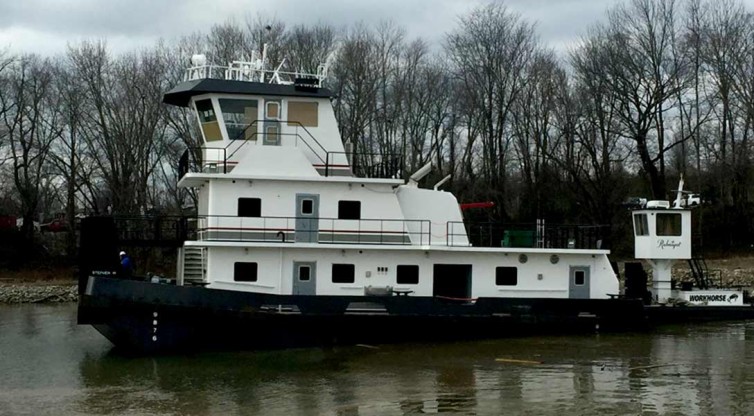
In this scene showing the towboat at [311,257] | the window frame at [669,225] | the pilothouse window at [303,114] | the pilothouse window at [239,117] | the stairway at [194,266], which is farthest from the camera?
the window frame at [669,225]

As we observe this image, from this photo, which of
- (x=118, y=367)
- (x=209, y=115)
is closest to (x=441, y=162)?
(x=209, y=115)

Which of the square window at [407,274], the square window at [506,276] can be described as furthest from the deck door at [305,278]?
the square window at [506,276]

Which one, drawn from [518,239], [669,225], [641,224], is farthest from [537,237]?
Answer: [669,225]

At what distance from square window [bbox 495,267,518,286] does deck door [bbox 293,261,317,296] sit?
13.2 feet

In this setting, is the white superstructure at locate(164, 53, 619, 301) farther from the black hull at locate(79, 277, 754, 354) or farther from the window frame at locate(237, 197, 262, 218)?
the black hull at locate(79, 277, 754, 354)

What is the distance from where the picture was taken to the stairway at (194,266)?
58.5ft

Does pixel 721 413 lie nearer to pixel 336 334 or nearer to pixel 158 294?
pixel 336 334

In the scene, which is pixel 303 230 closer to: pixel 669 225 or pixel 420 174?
pixel 420 174

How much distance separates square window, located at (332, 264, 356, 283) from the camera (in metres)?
18.2

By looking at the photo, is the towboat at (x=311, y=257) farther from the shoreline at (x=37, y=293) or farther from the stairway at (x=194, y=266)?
the shoreline at (x=37, y=293)

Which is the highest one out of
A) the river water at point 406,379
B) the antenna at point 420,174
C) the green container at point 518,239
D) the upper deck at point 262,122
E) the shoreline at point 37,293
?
the upper deck at point 262,122

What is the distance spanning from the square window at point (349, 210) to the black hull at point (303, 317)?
178cm

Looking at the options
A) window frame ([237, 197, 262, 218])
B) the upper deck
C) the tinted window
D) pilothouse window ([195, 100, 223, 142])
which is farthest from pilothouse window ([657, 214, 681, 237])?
the tinted window

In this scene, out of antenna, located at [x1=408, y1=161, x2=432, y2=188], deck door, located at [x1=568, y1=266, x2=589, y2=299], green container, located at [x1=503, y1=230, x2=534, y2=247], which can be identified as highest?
antenna, located at [x1=408, y1=161, x2=432, y2=188]
